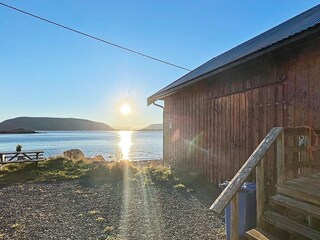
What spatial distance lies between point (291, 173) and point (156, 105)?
814 cm

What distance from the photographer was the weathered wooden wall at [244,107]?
14.3 ft

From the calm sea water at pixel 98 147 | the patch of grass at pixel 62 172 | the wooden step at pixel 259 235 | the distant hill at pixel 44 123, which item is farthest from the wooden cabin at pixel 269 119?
the distant hill at pixel 44 123

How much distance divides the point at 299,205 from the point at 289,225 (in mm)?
245

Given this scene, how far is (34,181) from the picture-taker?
888 cm

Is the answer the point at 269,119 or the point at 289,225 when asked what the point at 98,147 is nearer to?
the point at 269,119

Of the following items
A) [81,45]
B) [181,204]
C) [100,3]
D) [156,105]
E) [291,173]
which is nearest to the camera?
[291,173]

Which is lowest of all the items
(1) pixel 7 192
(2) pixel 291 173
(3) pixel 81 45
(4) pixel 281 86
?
(1) pixel 7 192

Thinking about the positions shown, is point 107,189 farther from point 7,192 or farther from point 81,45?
point 81,45

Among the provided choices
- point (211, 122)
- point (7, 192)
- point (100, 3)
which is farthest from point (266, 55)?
point (7, 192)

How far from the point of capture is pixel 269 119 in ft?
16.9

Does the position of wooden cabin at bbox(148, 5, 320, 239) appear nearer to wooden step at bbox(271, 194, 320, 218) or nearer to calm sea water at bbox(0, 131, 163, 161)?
wooden step at bbox(271, 194, 320, 218)

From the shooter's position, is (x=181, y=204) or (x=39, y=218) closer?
(x=39, y=218)

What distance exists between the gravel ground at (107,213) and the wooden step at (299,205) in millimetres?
1278

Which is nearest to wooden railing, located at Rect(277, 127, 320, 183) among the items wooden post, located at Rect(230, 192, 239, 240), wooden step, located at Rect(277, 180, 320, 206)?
wooden step, located at Rect(277, 180, 320, 206)
